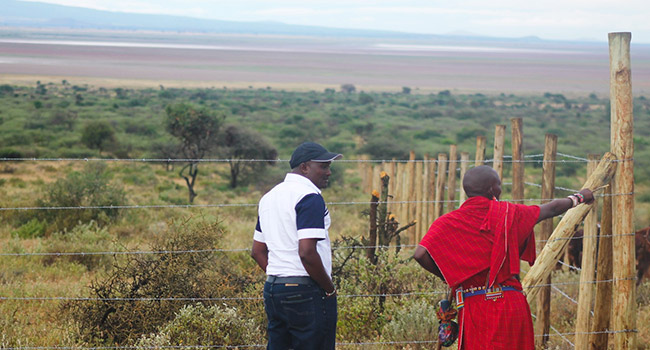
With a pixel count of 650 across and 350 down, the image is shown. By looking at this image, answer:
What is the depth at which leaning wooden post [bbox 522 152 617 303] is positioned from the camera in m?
4.23

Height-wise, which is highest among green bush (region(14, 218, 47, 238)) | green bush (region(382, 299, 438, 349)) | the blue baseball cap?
the blue baseball cap

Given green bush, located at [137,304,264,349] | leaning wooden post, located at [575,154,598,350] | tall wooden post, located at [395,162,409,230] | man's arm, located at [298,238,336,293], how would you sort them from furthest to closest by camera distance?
tall wooden post, located at [395,162,409,230], green bush, located at [137,304,264,349], leaning wooden post, located at [575,154,598,350], man's arm, located at [298,238,336,293]

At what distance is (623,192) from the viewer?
14.3ft

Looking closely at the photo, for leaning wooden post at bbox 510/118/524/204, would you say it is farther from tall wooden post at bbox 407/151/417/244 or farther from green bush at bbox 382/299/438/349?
tall wooden post at bbox 407/151/417/244

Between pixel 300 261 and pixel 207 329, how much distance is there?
197 cm

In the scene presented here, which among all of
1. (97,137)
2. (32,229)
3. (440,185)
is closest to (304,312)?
(440,185)

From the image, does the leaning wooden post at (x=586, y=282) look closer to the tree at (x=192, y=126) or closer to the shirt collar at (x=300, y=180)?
the shirt collar at (x=300, y=180)

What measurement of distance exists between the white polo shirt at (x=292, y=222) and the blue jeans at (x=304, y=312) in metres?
0.08

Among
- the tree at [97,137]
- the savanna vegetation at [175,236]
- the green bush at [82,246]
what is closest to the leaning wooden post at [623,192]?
the savanna vegetation at [175,236]

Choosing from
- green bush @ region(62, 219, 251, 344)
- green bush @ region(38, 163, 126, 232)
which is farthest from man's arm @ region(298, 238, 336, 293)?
green bush @ region(38, 163, 126, 232)

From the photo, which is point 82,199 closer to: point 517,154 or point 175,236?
point 175,236

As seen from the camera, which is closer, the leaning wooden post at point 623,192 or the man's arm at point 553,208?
the man's arm at point 553,208

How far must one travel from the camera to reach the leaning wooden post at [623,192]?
4.34 meters

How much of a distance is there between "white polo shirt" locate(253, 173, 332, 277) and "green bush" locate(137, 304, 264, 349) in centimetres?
173
